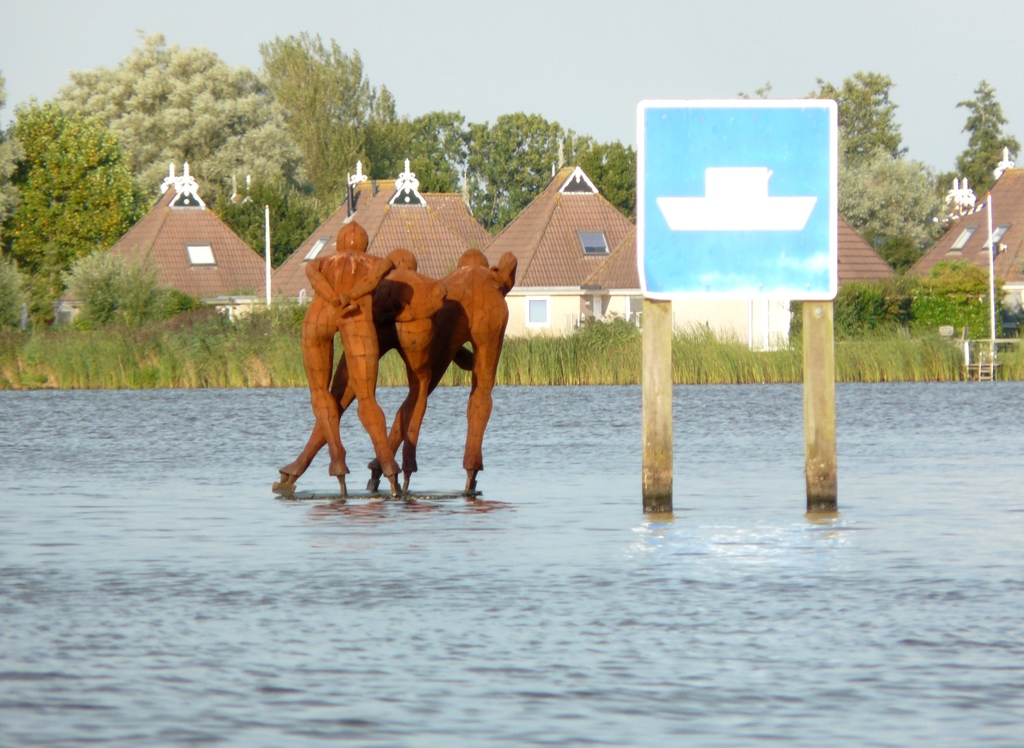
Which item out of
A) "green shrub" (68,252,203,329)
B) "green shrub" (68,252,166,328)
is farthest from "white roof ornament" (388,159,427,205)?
"green shrub" (68,252,166,328)

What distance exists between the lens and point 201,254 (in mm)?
83062

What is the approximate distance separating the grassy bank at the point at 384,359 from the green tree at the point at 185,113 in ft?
149

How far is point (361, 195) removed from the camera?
275 feet

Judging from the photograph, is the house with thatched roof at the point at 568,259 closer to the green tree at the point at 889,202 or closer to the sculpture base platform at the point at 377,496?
the green tree at the point at 889,202

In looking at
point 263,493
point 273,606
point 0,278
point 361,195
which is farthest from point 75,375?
point 273,606

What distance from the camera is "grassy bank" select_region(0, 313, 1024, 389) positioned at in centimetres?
4988

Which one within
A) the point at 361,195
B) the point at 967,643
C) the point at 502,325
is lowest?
the point at 967,643

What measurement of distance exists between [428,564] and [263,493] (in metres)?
6.11

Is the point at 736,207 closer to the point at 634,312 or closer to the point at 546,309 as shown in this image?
the point at 634,312

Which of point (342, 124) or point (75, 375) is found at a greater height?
point (342, 124)

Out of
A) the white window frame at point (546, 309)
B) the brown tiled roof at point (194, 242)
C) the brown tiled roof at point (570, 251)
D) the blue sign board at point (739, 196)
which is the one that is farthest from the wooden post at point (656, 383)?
the brown tiled roof at point (194, 242)

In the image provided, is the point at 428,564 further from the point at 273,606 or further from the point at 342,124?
the point at 342,124

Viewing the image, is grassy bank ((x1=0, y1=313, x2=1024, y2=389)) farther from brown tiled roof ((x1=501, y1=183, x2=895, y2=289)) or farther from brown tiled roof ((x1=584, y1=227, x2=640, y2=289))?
brown tiled roof ((x1=501, y1=183, x2=895, y2=289))

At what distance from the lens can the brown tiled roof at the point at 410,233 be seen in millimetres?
75625
